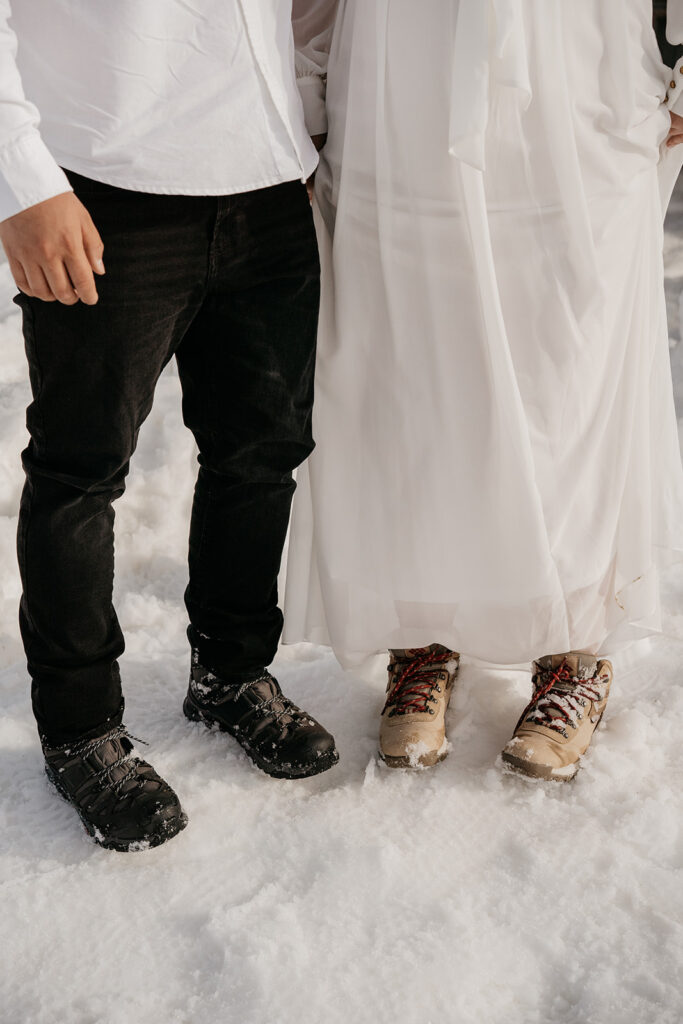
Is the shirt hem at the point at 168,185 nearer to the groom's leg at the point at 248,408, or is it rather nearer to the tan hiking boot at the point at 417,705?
the groom's leg at the point at 248,408

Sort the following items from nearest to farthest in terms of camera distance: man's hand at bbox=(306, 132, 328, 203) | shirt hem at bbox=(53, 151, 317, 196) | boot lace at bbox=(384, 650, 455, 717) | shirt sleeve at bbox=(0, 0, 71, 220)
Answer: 1. shirt sleeve at bbox=(0, 0, 71, 220)
2. shirt hem at bbox=(53, 151, 317, 196)
3. man's hand at bbox=(306, 132, 328, 203)
4. boot lace at bbox=(384, 650, 455, 717)

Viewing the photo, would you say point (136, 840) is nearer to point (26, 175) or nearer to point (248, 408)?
point (248, 408)

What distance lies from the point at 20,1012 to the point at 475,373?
884mm

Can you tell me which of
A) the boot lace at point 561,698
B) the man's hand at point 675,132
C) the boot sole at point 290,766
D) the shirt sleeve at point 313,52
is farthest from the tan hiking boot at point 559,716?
the shirt sleeve at point 313,52

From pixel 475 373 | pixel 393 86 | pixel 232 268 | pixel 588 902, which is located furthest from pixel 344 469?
pixel 588 902

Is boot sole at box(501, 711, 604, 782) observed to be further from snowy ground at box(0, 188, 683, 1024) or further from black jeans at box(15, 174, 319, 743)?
black jeans at box(15, 174, 319, 743)

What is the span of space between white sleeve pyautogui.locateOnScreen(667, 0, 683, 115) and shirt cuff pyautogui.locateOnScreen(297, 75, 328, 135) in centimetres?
46

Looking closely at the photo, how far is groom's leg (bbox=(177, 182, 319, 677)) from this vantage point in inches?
44.9

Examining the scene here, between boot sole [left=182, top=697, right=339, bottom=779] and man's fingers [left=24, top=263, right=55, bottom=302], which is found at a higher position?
man's fingers [left=24, top=263, right=55, bottom=302]

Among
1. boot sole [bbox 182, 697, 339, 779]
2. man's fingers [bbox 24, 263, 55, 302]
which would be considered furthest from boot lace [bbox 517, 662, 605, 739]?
man's fingers [bbox 24, 263, 55, 302]

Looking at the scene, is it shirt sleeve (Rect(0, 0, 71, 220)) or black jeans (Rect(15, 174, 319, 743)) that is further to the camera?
black jeans (Rect(15, 174, 319, 743))

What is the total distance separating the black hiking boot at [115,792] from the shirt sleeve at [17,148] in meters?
0.67

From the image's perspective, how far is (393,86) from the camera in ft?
3.71

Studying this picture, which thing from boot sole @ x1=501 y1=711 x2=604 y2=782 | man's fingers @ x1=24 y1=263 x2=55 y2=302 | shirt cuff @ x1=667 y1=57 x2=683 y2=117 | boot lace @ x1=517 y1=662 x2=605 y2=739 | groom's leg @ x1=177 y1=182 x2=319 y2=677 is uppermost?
shirt cuff @ x1=667 y1=57 x2=683 y2=117
